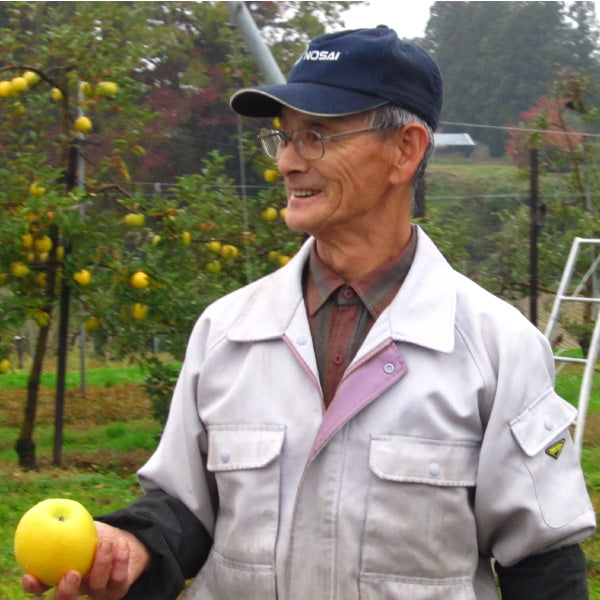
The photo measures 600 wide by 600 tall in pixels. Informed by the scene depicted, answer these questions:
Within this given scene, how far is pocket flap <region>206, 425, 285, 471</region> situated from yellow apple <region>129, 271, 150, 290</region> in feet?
13.4

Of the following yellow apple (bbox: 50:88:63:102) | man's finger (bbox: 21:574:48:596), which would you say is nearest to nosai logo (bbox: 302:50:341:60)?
man's finger (bbox: 21:574:48:596)

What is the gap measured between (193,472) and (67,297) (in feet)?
14.9

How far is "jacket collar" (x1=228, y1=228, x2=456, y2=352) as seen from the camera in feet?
5.79

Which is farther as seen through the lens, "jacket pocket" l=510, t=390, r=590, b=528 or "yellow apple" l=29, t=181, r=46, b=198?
"yellow apple" l=29, t=181, r=46, b=198

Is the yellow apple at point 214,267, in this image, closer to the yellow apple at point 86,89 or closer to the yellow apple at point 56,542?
the yellow apple at point 86,89

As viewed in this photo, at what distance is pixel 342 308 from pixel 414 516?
0.40 metres

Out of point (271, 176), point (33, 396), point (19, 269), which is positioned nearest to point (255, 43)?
point (271, 176)

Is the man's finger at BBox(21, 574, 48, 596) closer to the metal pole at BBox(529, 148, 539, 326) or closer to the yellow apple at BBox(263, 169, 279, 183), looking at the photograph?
the yellow apple at BBox(263, 169, 279, 183)

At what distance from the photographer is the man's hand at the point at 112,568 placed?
1.75 metres

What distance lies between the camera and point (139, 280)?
585 cm

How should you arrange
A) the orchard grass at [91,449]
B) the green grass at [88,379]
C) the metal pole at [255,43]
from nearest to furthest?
the metal pole at [255,43], the orchard grass at [91,449], the green grass at [88,379]

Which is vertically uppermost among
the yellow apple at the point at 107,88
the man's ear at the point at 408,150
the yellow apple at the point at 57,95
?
the man's ear at the point at 408,150

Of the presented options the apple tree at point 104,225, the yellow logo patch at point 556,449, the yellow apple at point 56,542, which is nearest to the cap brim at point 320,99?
the yellow logo patch at point 556,449

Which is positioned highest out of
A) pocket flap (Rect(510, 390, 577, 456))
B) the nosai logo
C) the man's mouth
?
the nosai logo
